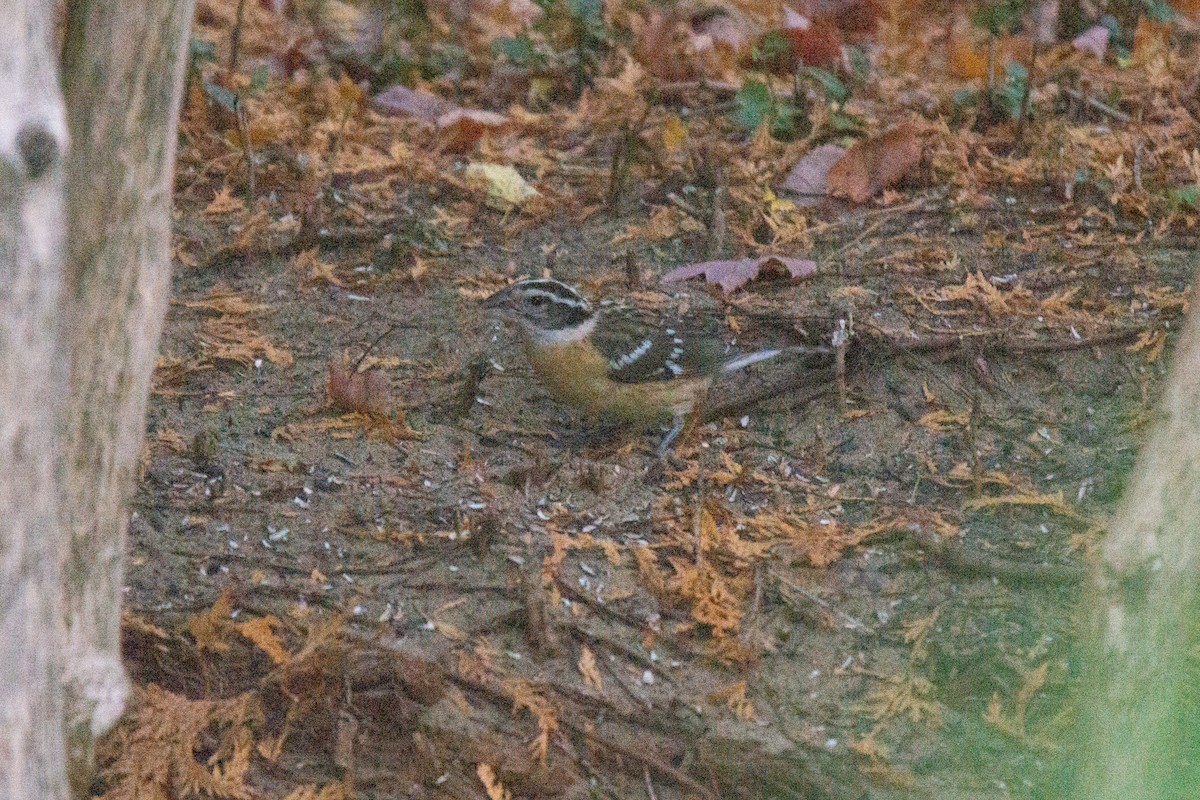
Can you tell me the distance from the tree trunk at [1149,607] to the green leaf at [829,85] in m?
4.86

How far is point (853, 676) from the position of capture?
475cm

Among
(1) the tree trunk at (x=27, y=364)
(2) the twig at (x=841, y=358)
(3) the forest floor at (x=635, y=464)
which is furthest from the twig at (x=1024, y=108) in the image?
(1) the tree trunk at (x=27, y=364)

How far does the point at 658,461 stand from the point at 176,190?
121 inches

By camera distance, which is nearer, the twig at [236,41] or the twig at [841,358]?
the twig at [841,358]

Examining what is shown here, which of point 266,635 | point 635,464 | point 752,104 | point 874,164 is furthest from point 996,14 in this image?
point 266,635

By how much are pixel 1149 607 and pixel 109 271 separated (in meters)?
2.32

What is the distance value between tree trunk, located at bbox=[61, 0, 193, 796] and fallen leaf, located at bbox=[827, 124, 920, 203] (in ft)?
15.4

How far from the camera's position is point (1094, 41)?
364 inches

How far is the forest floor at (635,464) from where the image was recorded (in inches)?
176

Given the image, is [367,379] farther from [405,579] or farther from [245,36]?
[245,36]

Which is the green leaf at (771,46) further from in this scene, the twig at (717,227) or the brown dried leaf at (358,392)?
the brown dried leaf at (358,392)

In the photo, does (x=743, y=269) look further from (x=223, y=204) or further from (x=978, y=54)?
(x=978, y=54)

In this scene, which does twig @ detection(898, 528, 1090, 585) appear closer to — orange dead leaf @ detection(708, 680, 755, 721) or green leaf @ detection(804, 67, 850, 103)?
orange dead leaf @ detection(708, 680, 755, 721)

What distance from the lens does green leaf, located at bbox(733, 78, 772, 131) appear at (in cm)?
791
